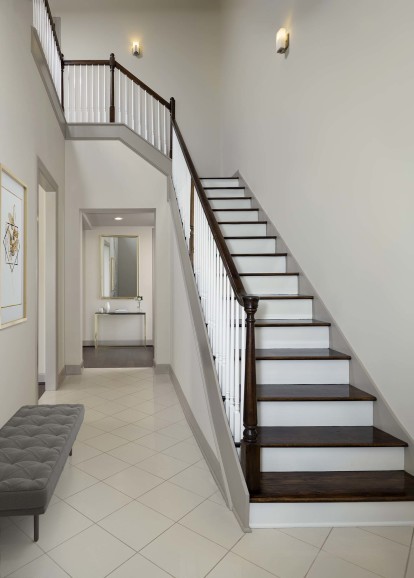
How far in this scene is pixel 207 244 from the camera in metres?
3.02

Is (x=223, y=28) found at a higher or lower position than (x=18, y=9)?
higher

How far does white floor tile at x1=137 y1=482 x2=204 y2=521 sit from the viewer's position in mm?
2357

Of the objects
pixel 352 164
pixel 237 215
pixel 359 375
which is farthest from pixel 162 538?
pixel 237 215

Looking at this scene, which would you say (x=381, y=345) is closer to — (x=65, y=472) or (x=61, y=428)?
(x=61, y=428)

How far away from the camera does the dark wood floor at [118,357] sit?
21.9ft

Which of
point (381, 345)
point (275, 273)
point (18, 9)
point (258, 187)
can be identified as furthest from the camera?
point (258, 187)

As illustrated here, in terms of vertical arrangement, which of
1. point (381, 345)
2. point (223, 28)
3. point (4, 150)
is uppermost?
point (223, 28)

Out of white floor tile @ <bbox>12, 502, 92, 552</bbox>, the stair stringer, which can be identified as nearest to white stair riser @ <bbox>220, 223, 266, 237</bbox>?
the stair stringer

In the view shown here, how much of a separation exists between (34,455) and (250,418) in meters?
1.21

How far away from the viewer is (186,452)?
3209 millimetres

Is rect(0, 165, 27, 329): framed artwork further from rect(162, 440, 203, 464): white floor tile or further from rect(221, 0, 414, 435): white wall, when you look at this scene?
rect(221, 0, 414, 435): white wall

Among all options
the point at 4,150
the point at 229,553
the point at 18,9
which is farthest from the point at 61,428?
the point at 18,9

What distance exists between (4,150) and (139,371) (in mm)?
3984

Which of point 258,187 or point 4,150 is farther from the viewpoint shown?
point 258,187
